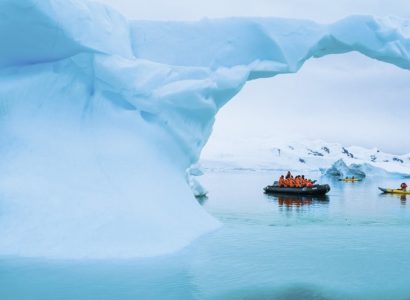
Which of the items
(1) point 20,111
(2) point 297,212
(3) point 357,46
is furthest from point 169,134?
(2) point 297,212

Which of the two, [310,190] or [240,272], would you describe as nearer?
[240,272]

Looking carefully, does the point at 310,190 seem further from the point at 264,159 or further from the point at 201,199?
the point at 264,159

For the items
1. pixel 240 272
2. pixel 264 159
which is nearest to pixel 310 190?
pixel 240 272

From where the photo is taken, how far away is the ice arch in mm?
7820

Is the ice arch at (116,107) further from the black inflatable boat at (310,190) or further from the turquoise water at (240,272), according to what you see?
the black inflatable boat at (310,190)

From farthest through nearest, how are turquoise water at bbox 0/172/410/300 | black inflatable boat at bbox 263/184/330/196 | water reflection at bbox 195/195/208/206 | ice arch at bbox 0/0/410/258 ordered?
black inflatable boat at bbox 263/184/330/196 → water reflection at bbox 195/195/208/206 → ice arch at bbox 0/0/410/258 → turquoise water at bbox 0/172/410/300

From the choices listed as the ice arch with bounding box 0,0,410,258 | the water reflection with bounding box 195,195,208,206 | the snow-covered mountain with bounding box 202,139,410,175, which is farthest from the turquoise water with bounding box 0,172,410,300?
the snow-covered mountain with bounding box 202,139,410,175

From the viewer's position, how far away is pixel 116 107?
9.51 metres

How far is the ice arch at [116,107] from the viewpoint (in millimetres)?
7820

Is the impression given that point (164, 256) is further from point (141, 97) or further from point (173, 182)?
point (141, 97)

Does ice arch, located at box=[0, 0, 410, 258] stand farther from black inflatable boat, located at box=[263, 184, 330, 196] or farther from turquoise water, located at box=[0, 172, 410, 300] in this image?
black inflatable boat, located at box=[263, 184, 330, 196]

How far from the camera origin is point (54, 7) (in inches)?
354

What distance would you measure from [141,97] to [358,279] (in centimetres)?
481

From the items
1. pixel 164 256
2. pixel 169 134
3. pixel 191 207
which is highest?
pixel 169 134
